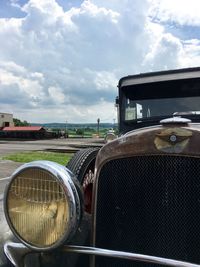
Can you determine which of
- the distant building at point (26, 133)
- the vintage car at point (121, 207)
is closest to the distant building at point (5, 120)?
the distant building at point (26, 133)

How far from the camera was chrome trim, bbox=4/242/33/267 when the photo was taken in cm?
263

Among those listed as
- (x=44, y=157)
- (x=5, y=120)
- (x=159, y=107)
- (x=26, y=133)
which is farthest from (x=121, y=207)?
(x=5, y=120)

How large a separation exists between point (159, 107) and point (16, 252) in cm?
248

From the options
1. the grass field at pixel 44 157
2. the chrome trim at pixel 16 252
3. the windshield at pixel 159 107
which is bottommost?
the grass field at pixel 44 157

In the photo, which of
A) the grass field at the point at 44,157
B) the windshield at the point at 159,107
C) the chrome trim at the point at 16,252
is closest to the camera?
the chrome trim at the point at 16,252

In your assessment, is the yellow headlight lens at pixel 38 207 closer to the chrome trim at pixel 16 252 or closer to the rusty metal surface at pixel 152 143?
the chrome trim at pixel 16 252

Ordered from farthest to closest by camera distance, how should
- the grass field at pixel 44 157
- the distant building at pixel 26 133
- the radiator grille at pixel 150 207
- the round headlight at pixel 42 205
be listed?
the distant building at pixel 26 133 < the grass field at pixel 44 157 < the round headlight at pixel 42 205 < the radiator grille at pixel 150 207

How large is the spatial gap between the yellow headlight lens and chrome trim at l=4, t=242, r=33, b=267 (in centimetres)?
13

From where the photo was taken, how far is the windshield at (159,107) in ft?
14.5

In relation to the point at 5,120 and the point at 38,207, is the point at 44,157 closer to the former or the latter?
the point at 38,207

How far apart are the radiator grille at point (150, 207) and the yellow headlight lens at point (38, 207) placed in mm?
299

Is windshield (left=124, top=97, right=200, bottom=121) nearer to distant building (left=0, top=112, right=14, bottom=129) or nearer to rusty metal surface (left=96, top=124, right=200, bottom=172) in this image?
rusty metal surface (left=96, top=124, right=200, bottom=172)

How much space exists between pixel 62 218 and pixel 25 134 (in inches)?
2201

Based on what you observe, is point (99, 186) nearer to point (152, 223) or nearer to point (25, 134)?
point (152, 223)
